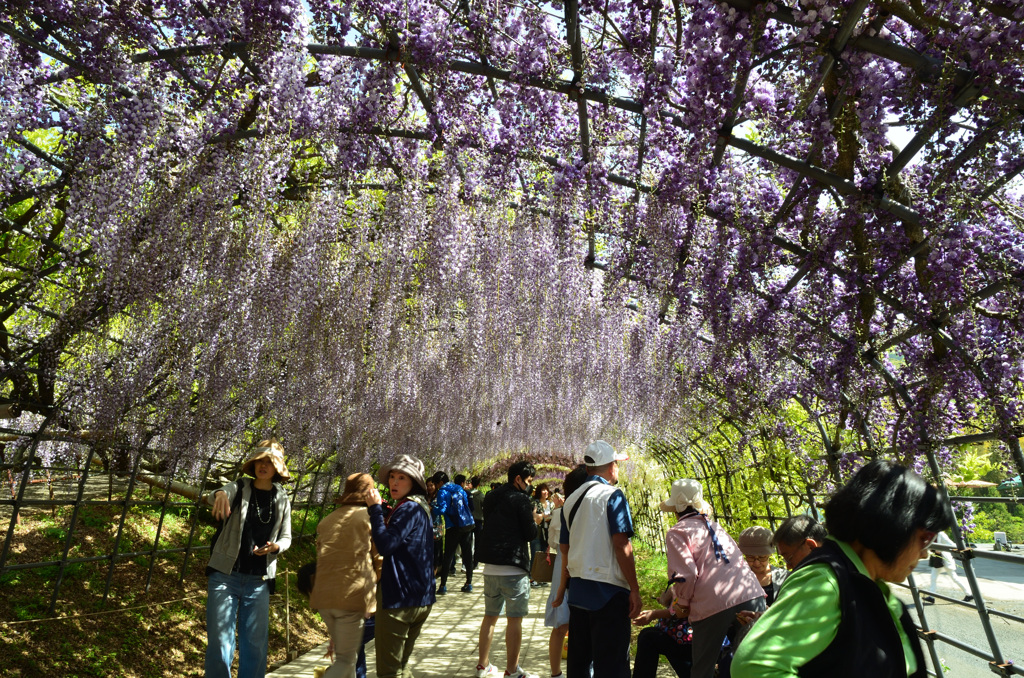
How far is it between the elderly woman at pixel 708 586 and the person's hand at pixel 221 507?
2302 millimetres

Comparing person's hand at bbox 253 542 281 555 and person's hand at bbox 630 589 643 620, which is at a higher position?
person's hand at bbox 253 542 281 555

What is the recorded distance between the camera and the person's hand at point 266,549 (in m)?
3.75

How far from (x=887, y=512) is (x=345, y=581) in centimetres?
301

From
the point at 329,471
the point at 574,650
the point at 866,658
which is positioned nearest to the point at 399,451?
the point at 329,471

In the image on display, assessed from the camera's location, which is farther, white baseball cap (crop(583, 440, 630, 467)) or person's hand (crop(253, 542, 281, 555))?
white baseball cap (crop(583, 440, 630, 467))

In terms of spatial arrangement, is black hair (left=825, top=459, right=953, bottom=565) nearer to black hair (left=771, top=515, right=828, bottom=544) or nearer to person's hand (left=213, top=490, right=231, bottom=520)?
black hair (left=771, top=515, right=828, bottom=544)

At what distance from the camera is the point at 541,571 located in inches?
206

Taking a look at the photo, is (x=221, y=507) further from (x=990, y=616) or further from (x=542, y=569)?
(x=990, y=616)

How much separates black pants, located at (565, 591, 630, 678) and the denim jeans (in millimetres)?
1649

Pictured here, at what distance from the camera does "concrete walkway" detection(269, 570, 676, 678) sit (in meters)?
4.98

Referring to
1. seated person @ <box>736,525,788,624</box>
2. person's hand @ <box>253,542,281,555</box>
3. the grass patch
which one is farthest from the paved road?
the grass patch

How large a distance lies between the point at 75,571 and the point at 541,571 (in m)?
3.62

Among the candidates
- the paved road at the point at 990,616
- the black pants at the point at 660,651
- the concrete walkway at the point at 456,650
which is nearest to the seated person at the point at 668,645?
the black pants at the point at 660,651

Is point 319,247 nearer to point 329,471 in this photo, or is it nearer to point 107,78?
point 107,78
